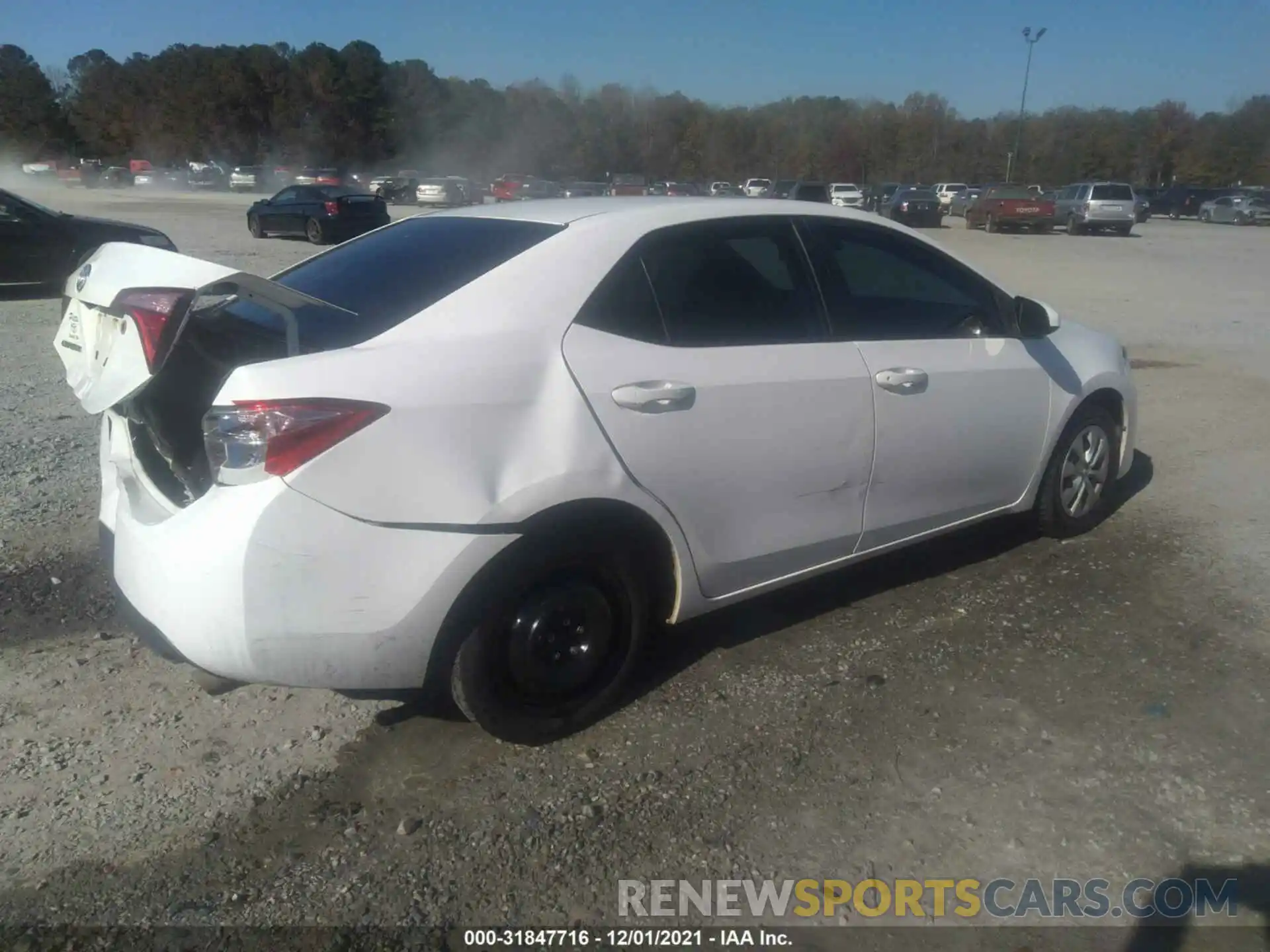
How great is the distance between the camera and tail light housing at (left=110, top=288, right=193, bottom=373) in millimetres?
2914

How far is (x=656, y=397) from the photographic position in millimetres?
3301

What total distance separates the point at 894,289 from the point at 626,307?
4.99 ft

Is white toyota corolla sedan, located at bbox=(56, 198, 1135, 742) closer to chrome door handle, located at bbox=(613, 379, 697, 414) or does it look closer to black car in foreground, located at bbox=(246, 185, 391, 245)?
chrome door handle, located at bbox=(613, 379, 697, 414)

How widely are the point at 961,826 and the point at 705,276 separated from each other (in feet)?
6.35

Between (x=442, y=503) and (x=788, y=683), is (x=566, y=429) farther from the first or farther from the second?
(x=788, y=683)

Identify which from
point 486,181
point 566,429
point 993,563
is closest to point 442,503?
point 566,429

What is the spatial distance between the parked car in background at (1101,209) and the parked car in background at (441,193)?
22477 mm

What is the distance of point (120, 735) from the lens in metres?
3.40

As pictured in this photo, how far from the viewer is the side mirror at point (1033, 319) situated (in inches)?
178

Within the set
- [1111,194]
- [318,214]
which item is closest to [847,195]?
[1111,194]

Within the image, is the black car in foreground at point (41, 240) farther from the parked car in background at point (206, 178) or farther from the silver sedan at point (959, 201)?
the parked car in background at point (206, 178)

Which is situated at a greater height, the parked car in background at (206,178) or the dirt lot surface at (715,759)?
the parked car in background at (206,178)

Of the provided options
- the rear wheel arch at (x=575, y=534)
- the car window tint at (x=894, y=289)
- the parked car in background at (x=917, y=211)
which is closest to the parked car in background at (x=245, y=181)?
the parked car in background at (x=917, y=211)

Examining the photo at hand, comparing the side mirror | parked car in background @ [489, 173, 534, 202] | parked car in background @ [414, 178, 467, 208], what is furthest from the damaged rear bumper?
parked car in background @ [414, 178, 467, 208]
